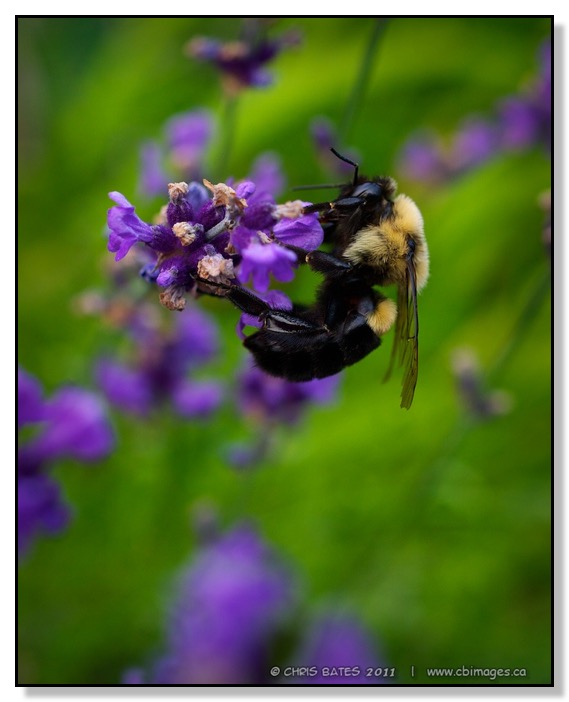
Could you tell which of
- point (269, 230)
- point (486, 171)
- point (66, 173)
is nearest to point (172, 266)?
point (269, 230)

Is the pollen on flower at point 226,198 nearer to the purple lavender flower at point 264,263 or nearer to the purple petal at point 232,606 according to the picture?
the purple lavender flower at point 264,263

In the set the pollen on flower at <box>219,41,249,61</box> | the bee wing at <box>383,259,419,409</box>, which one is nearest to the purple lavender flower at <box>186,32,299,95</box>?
the pollen on flower at <box>219,41,249,61</box>

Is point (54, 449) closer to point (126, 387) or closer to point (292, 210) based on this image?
point (126, 387)

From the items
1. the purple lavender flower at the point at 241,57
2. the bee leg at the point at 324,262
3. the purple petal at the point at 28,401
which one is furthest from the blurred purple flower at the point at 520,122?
the purple petal at the point at 28,401

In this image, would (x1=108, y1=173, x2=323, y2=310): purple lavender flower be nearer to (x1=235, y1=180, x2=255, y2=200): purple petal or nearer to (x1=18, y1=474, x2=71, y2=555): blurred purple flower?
(x1=235, y1=180, x2=255, y2=200): purple petal

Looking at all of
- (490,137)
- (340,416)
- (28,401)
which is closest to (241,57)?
(28,401)
